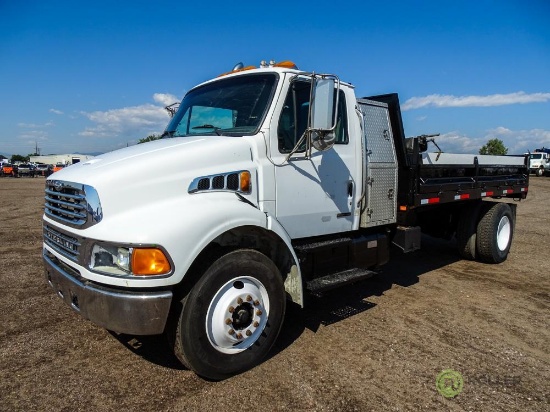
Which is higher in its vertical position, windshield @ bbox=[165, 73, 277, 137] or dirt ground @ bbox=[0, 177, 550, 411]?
windshield @ bbox=[165, 73, 277, 137]

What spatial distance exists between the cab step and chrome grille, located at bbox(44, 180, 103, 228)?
6.57 feet

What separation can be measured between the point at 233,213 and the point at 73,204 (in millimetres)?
1221

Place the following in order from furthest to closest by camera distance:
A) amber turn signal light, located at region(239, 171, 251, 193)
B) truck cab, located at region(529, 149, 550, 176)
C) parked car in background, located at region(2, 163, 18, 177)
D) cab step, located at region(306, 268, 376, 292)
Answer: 1. parked car in background, located at region(2, 163, 18, 177)
2. truck cab, located at region(529, 149, 550, 176)
3. cab step, located at region(306, 268, 376, 292)
4. amber turn signal light, located at region(239, 171, 251, 193)

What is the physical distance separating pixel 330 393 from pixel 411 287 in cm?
308

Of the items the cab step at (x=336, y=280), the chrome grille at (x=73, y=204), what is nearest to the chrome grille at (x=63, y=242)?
the chrome grille at (x=73, y=204)

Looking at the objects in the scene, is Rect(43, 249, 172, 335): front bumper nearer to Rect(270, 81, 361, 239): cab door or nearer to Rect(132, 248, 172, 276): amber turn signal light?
Rect(132, 248, 172, 276): amber turn signal light

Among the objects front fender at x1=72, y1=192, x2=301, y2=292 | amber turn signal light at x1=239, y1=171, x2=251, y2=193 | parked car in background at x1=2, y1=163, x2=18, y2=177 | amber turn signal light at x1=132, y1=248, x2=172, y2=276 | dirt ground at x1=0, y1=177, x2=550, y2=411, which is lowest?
dirt ground at x1=0, y1=177, x2=550, y2=411

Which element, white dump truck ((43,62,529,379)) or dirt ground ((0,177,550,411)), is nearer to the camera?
white dump truck ((43,62,529,379))

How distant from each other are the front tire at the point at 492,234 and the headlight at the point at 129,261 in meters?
5.82

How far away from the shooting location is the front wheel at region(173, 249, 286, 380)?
290cm

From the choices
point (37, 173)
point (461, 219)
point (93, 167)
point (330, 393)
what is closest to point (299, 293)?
point (330, 393)

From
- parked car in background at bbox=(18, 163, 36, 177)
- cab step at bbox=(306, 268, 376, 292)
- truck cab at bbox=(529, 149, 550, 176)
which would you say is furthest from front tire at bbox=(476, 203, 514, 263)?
parked car in background at bbox=(18, 163, 36, 177)

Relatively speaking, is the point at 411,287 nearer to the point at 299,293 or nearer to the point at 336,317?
the point at 336,317

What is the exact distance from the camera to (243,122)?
3641 millimetres
